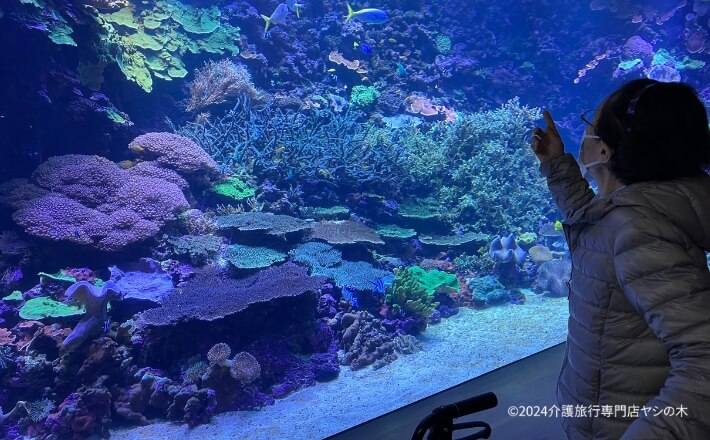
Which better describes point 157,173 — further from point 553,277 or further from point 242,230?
point 553,277

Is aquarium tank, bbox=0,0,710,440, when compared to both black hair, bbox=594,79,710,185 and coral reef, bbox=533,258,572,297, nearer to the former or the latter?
coral reef, bbox=533,258,572,297

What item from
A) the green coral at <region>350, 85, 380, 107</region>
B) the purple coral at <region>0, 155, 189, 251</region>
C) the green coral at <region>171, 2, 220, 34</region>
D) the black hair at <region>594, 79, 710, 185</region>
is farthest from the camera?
the green coral at <region>350, 85, 380, 107</region>

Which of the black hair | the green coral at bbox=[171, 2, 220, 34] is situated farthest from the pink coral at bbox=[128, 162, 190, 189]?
the black hair

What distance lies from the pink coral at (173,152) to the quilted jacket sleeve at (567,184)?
580 cm

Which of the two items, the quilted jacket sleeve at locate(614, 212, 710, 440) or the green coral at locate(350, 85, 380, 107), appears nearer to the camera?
the quilted jacket sleeve at locate(614, 212, 710, 440)

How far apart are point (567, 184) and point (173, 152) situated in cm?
609

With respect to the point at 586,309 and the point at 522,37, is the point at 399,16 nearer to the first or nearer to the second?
the point at 522,37

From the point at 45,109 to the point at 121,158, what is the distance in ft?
3.86

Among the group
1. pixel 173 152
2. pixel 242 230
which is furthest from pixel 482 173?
pixel 173 152

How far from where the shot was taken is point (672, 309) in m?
0.93

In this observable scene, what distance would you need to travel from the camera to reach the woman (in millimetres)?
911

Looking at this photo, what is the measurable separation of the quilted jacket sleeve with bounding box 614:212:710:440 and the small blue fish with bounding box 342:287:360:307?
4.11m

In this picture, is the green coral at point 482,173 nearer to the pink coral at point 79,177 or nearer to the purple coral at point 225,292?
the purple coral at point 225,292

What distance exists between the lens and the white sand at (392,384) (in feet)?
10.3
